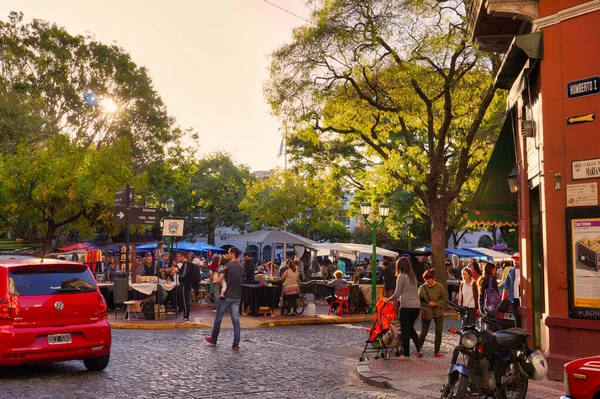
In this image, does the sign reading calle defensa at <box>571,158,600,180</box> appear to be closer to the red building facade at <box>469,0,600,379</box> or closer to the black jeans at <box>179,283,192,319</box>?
the red building facade at <box>469,0,600,379</box>

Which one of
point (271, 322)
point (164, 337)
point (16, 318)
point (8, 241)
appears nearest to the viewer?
point (16, 318)

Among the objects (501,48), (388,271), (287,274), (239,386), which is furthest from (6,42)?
(239,386)

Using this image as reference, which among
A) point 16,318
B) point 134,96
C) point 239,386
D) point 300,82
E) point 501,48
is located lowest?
point 239,386

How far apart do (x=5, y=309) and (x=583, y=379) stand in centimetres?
701

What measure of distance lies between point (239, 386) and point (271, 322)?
29.2ft

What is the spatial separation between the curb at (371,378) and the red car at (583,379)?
397 centimetres

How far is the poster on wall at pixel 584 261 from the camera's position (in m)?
9.12

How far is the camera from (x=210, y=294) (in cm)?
2331

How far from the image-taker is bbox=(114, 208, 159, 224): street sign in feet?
61.0

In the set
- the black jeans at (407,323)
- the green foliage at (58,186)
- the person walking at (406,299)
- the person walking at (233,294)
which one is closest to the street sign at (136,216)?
the person walking at (233,294)

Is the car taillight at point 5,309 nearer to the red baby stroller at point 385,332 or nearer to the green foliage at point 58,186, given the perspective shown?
→ the red baby stroller at point 385,332

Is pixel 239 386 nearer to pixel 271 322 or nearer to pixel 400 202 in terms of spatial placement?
pixel 271 322

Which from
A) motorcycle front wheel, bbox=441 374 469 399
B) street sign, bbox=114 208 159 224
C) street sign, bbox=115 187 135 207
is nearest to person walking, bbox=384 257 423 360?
motorcycle front wheel, bbox=441 374 469 399

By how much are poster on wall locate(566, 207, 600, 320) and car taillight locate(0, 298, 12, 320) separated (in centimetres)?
751
